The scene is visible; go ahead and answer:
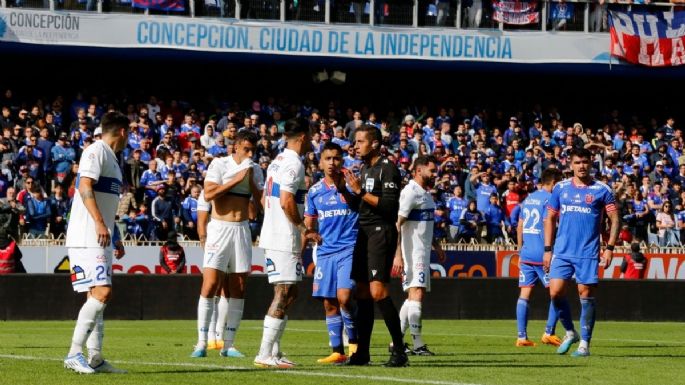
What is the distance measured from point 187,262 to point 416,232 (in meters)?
12.4

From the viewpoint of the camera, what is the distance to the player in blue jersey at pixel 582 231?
15.2m

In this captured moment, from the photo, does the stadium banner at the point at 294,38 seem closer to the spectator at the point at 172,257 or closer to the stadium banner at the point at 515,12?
the stadium banner at the point at 515,12

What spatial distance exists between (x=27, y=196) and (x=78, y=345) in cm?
1667

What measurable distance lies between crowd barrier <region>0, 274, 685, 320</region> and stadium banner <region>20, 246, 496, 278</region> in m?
1.35

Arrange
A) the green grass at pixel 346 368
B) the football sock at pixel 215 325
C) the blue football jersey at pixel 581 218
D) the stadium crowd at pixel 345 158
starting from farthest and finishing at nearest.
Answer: the stadium crowd at pixel 345 158 → the football sock at pixel 215 325 → the blue football jersey at pixel 581 218 → the green grass at pixel 346 368

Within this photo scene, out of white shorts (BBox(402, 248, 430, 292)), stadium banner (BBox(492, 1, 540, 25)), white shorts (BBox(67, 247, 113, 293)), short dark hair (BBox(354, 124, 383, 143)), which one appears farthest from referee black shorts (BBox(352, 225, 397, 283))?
stadium banner (BBox(492, 1, 540, 25))

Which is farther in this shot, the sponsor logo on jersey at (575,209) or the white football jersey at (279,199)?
the sponsor logo on jersey at (575,209)

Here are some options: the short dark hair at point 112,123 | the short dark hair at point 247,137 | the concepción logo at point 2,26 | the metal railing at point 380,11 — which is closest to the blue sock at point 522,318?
the short dark hair at point 247,137

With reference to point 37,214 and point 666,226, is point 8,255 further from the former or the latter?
point 666,226

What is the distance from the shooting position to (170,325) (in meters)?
22.4

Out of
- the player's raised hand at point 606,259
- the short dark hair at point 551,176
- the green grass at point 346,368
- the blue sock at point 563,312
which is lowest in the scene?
the green grass at point 346,368

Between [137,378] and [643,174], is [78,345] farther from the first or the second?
[643,174]

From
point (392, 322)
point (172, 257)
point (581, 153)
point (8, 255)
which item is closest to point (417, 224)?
point (581, 153)

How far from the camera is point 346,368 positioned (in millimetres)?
12289
